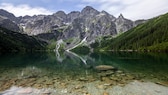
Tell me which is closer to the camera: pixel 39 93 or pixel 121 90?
pixel 39 93

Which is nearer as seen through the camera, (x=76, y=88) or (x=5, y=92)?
(x=5, y=92)

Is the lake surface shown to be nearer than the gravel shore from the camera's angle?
No

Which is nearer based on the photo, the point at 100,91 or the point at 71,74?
the point at 100,91

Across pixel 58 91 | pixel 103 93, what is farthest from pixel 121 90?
pixel 58 91

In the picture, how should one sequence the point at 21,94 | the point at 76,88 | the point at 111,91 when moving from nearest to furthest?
the point at 21,94
the point at 111,91
the point at 76,88

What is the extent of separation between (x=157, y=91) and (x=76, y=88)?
14120 millimetres

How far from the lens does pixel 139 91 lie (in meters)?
29.2

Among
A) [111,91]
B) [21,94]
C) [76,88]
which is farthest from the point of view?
[76,88]

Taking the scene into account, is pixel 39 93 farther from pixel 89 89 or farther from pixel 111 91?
pixel 111 91

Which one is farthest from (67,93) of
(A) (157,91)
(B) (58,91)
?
(A) (157,91)

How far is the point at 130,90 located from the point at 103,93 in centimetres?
521

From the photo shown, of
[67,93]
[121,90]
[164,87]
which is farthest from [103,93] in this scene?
[164,87]

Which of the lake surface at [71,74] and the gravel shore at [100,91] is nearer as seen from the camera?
the gravel shore at [100,91]

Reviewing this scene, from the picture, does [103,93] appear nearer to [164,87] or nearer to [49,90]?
[49,90]
